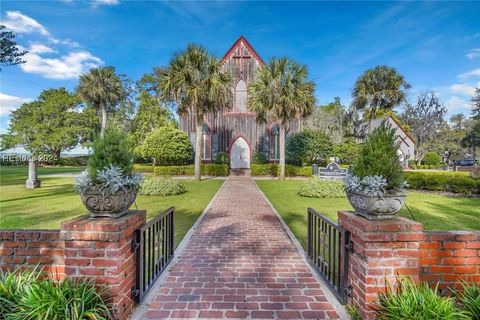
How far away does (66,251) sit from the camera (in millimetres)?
2340

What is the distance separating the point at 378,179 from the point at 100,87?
1109 inches

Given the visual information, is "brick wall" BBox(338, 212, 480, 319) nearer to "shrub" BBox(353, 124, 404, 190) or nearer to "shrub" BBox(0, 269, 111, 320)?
"shrub" BBox(353, 124, 404, 190)

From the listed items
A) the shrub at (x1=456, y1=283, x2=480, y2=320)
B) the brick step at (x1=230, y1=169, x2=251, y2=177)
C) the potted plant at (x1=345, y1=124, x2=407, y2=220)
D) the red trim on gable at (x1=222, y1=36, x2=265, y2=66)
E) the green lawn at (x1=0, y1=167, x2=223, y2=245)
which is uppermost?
the red trim on gable at (x1=222, y1=36, x2=265, y2=66)

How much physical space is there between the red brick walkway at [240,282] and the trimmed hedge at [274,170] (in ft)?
49.8

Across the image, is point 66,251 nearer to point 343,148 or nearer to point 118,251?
point 118,251

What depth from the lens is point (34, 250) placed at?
2.70m

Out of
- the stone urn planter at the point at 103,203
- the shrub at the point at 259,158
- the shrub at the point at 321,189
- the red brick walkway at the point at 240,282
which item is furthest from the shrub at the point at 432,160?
the stone urn planter at the point at 103,203

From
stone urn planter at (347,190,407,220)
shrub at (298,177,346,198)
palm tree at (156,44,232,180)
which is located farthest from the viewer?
palm tree at (156,44,232,180)

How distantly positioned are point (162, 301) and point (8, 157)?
149 ft

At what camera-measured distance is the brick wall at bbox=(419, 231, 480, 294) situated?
256 centimetres

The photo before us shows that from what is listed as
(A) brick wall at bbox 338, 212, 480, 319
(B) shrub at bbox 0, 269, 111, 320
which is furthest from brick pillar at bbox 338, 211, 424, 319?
(B) shrub at bbox 0, 269, 111, 320

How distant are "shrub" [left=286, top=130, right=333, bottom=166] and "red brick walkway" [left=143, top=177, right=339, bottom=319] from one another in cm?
1649

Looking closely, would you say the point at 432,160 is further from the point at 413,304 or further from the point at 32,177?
the point at 32,177

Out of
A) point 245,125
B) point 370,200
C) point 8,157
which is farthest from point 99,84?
point 370,200
